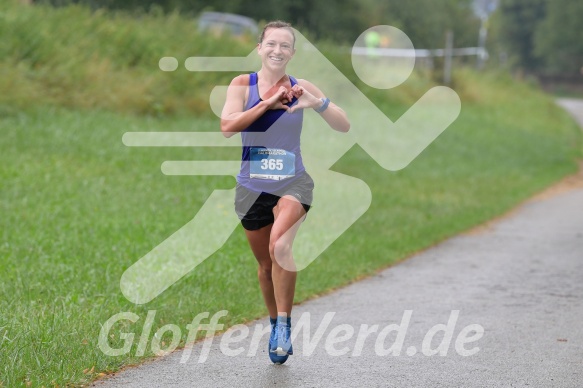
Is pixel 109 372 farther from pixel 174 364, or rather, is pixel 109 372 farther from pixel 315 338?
pixel 315 338

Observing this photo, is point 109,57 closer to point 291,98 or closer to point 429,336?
point 429,336

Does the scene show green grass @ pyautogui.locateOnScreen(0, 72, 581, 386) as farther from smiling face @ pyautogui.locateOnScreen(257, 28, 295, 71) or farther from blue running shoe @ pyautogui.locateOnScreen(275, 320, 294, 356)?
smiling face @ pyautogui.locateOnScreen(257, 28, 295, 71)

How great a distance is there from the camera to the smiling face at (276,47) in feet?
21.6

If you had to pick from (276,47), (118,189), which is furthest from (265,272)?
(118,189)

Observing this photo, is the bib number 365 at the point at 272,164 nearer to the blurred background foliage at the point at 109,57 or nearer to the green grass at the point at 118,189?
the green grass at the point at 118,189

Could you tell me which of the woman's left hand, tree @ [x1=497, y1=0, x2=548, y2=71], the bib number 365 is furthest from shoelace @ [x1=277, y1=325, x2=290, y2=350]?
tree @ [x1=497, y1=0, x2=548, y2=71]

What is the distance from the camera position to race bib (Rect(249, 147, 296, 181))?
6586 mm

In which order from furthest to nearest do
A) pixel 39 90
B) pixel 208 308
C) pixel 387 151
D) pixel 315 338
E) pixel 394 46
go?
pixel 394 46
pixel 387 151
pixel 39 90
pixel 208 308
pixel 315 338

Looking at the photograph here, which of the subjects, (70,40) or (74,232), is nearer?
(74,232)

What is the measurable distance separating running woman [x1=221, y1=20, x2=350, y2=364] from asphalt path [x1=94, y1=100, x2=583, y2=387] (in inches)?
16.8

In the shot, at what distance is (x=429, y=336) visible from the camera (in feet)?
25.6

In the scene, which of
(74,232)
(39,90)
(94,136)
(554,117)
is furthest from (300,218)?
(554,117)

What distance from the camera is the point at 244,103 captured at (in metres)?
6.59

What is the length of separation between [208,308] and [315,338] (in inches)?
49.0
